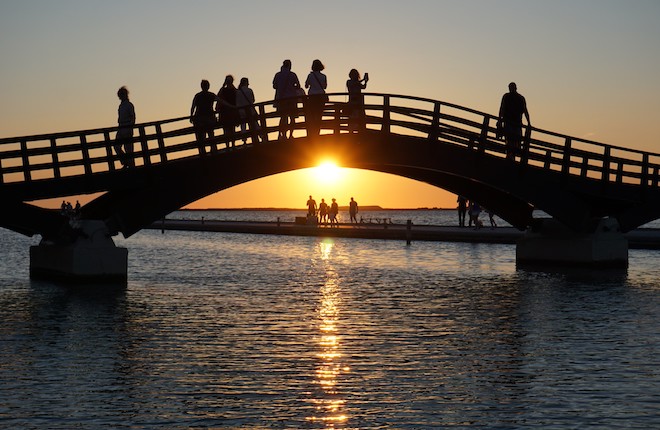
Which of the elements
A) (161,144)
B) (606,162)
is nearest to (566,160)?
(606,162)

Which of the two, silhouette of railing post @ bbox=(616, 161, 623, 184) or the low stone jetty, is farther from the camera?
the low stone jetty

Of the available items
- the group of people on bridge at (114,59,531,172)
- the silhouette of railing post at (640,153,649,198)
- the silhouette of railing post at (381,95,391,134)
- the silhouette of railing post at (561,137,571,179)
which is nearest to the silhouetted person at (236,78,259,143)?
the group of people on bridge at (114,59,531,172)

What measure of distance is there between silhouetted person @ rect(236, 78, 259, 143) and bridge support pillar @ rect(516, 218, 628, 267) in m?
12.6

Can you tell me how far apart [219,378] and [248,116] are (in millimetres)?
15542

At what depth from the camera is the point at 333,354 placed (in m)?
16.1

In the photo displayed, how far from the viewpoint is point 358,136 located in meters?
31.3

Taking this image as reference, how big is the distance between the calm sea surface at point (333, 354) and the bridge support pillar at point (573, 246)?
166 inches

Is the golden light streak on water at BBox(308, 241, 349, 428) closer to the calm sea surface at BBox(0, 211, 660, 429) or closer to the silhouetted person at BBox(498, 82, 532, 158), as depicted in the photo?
the calm sea surface at BBox(0, 211, 660, 429)

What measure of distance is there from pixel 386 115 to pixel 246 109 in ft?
14.2

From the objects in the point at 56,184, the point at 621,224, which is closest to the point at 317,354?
the point at 56,184

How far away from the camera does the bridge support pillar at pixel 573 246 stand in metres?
36.3

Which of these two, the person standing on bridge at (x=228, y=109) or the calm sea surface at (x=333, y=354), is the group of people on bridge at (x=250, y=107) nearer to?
the person standing on bridge at (x=228, y=109)

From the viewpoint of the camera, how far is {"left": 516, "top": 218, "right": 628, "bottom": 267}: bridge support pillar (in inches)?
1431

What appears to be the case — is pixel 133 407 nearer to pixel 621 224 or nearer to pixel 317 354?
pixel 317 354
